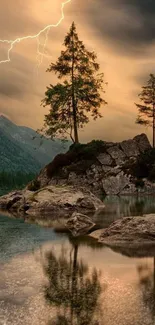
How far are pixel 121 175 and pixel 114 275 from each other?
38.4m

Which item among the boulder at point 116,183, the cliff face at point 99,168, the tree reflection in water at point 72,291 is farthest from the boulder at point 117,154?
the tree reflection in water at point 72,291

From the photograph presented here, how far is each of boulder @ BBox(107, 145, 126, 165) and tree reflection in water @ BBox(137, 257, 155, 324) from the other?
40453 millimetres

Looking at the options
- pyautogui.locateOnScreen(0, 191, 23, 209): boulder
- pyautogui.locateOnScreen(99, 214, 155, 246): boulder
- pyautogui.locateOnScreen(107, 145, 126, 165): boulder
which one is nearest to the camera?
pyautogui.locateOnScreen(99, 214, 155, 246): boulder

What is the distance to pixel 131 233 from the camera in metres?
14.0

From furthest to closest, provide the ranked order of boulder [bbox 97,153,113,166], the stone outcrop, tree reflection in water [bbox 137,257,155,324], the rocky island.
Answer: boulder [bbox 97,153,113,166], the rocky island, the stone outcrop, tree reflection in water [bbox 137,257,155,324]

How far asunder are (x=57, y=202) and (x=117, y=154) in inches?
1035

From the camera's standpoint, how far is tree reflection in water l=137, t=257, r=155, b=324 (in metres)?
7.07

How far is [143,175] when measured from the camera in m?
48.1

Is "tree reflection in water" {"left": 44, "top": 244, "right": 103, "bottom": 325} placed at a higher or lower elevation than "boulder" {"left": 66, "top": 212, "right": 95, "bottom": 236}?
lower

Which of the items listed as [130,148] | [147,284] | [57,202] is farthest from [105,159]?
[147,284]

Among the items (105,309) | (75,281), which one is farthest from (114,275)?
(105,309)

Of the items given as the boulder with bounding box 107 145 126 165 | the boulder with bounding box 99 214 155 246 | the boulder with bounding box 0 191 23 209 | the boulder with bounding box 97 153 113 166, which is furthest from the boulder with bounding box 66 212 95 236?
the boulder with bounding box 107 145 126 165

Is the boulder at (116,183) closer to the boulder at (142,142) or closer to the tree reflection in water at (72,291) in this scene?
the boulder at (142,142)

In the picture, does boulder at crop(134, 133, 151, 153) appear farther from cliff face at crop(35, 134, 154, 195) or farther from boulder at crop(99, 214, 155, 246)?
boulder at crop(99, 214, 155, 246)
